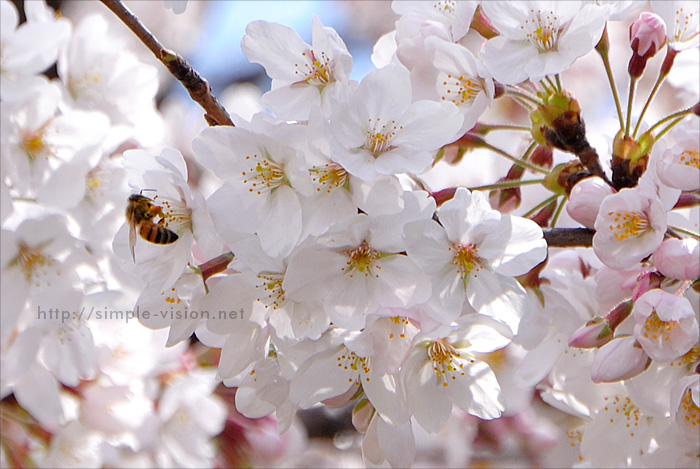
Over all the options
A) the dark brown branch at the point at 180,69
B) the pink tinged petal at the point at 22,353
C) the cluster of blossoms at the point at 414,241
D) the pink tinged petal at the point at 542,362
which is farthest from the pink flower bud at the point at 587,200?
the pink tinged petal at the point at 22,353

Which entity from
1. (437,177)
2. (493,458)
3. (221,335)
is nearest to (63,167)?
(221,335)

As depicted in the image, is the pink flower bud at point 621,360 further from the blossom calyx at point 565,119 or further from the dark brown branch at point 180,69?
the dark brown branch at point 180,69

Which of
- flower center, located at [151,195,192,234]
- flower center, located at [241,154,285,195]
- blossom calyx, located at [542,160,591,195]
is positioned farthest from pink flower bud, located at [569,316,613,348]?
flower center, located at [151,195,192,234]

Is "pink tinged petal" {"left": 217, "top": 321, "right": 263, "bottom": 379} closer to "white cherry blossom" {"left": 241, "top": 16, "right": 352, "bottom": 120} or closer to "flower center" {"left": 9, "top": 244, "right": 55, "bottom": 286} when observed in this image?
"white cherry blossom" {"left": 241, "top": 16, "right": 352, "bottom": 120}

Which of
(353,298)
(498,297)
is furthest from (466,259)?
(353,298)

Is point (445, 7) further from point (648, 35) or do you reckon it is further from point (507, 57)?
point (648, 35)
